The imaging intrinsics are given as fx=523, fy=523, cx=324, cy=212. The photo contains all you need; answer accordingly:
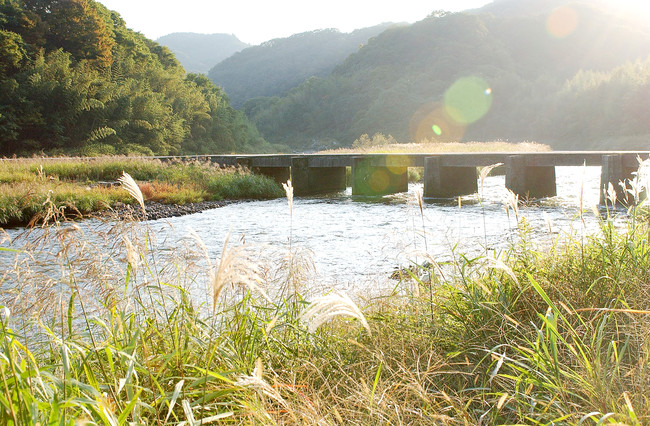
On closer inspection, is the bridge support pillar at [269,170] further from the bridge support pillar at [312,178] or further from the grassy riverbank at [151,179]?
the grassy riverbank at [151,179]

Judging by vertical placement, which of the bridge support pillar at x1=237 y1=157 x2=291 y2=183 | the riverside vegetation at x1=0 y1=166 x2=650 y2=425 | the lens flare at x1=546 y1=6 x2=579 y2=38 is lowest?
the riverside vegetation at x1=0 y1=166 x2=650 y2=425

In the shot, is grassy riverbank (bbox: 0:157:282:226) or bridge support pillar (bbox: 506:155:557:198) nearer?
grassy riverbank (bbox: 0:157:282:226)

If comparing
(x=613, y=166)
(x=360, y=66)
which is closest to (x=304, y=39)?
(x=360, y=66)

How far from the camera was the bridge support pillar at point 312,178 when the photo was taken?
18134 millimetres

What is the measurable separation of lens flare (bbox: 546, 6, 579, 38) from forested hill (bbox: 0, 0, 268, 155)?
240ft

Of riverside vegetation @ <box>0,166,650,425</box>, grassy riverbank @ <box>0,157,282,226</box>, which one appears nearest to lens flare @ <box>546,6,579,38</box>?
grassy riverbank @ <box>0,157,282,226</box>

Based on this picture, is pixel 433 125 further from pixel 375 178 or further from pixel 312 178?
pixel 375 178

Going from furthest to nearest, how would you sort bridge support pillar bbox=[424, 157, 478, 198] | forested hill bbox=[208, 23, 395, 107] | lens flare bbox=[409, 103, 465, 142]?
1. forested hill bbox=[208, 23, 395, 107]
2. lens flare bbox=[409, 103, 465, 142]
3. bridge support pillar bbox=[424, 157, 478, 198]

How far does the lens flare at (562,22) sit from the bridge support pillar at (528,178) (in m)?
90.2

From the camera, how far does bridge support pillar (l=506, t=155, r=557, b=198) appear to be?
14.5 meters

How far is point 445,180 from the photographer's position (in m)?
16.3

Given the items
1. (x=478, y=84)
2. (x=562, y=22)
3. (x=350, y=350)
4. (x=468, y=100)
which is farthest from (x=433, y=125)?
(x=350, y=350)

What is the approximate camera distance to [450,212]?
39.8 ft

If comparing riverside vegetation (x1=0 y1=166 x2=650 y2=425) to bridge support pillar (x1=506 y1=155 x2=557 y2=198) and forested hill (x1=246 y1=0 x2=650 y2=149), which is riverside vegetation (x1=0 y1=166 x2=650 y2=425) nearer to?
bridge support pillar (x1=506 y1=155 x2=557 y2=198)
